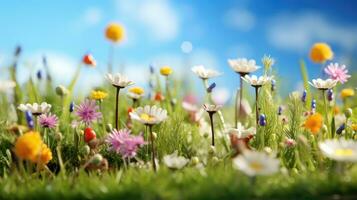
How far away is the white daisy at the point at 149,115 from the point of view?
2335 mm

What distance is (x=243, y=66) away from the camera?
2.88m

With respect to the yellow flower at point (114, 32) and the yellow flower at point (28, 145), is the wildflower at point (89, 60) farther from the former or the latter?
the yellow flower at point (28, 145)

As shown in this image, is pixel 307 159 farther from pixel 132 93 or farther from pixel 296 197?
pixel 132 93

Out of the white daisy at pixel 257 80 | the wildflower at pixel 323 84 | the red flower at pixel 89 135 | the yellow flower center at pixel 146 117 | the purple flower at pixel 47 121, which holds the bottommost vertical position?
the red flower at pixel 89 135

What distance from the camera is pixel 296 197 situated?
1.90m

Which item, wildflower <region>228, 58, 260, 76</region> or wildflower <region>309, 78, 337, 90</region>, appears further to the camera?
wildflower <region>228, 58, 260, 76</region>

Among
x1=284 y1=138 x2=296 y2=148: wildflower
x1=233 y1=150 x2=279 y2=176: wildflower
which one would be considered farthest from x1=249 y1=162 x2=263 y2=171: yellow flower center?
x1=284 y1=138 x2=296 y2=148: wildflower

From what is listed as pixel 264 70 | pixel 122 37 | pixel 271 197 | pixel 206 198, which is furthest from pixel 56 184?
pixel 122 37

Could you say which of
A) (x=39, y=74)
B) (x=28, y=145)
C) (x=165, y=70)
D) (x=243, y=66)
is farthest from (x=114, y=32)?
(x=28, y=145)

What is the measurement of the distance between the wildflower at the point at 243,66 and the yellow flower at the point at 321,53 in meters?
0.77

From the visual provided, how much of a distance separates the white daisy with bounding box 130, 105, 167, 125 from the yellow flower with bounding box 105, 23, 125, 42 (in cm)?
185

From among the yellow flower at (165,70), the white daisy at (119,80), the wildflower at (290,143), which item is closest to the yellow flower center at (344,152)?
the wildflower at (290,143)

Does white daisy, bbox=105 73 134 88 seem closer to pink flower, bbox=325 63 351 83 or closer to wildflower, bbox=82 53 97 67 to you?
wildflower, bbox=82 53 97 67

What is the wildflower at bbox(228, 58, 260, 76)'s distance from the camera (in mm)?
2871
